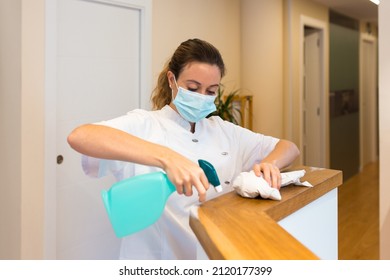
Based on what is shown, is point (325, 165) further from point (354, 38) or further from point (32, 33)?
point (32, 33)

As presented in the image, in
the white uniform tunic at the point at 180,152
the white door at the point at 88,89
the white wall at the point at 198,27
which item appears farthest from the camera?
the white wall at the point at 198,27

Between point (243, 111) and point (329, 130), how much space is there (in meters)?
1.64

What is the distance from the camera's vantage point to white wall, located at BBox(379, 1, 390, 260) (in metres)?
2.21

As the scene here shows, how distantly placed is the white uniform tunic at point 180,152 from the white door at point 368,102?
5.14m

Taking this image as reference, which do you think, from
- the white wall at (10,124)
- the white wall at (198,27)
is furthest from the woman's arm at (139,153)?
the white wall at (198,27)

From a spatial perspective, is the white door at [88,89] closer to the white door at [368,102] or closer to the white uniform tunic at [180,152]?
the white uniform tunic at [180,152]

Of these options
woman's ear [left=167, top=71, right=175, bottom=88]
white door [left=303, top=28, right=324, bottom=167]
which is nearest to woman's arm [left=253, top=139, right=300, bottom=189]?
woman's ear [left=167, top=71, right=175, bottom=88]

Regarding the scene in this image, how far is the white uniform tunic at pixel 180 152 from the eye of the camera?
1.12 m

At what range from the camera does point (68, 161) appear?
86.7 inches

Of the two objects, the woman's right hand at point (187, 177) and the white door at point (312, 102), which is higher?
the white door at point (312, 102)

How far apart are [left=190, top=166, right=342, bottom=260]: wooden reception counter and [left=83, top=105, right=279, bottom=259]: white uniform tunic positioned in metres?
0.22

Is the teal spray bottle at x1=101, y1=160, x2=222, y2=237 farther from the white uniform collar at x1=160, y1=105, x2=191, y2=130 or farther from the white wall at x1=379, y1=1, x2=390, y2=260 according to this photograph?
the white wall at x1=379, y1=1, x2=390, y2=260
